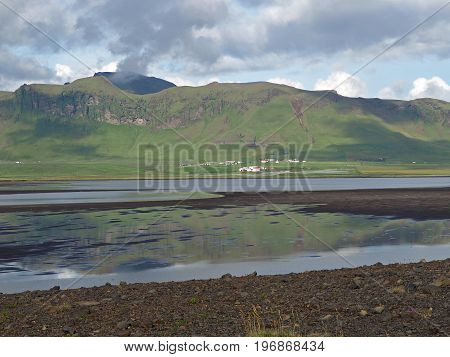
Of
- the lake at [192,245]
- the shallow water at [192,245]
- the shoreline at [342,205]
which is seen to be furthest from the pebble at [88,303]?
the shoreline at [342,205]

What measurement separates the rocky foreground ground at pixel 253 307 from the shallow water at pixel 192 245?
19.4 feet

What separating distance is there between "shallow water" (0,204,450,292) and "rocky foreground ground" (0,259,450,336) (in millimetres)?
5915

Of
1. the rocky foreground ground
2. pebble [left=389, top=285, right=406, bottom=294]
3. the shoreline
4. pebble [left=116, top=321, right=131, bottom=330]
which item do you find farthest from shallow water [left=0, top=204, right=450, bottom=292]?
pebble [left=116, top=321, right=131, bottom=330]

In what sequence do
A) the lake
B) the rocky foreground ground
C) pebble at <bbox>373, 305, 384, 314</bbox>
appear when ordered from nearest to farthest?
the rocky foreground ground, pebble at <bbox>373, 305, 384, 314</bbox>, the lake

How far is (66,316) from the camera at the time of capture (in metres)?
16.5

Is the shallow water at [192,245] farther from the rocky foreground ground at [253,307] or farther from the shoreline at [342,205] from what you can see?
the rocky foreground ground at [253,307]

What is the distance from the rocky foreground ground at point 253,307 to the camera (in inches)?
543

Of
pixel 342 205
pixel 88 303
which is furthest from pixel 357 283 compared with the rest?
pixel 342 205

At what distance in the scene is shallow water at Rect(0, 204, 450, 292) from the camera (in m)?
29.0

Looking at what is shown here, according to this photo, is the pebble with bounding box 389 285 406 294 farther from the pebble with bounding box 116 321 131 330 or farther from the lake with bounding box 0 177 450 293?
the lake with bounding box 0 177 450 293

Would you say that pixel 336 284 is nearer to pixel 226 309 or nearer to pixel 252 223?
pixel 226 309

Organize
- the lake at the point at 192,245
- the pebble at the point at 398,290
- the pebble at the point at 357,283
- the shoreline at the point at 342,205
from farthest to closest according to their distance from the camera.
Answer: the shoreline at the point at 342,205, the lake at the point at 192,245, the pebble at the point at 357,283, the pebble at the point at 398,290

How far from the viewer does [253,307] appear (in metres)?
15.6

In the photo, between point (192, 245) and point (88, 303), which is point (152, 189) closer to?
point (192, 245)
